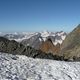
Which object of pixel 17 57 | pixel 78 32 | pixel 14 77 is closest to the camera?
pixel 14 77

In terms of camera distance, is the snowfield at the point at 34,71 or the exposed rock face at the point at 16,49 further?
the exposed rock face at the point at 16,49

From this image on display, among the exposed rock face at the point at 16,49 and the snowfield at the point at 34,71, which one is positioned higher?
the exposed rock face at the point at 16,49

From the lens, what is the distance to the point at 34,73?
17.6 m

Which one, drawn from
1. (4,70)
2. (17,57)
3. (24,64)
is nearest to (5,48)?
(17,57)

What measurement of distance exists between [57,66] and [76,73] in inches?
102

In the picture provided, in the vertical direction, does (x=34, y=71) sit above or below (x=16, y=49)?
below

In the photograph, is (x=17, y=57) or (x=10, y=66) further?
(x=17, y=57)

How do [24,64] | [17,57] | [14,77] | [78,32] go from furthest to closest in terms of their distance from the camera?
[78,32] < [17,57] < [24,64] < [14,77]

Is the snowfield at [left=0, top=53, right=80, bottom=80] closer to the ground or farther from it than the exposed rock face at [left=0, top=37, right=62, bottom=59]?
closer to the ground

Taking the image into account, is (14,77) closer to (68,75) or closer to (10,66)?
(10,66)

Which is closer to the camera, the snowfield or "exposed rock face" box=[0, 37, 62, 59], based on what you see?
the snowfield

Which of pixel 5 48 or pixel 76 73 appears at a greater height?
pixel 5 48

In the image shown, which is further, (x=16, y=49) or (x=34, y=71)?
(x=16, y=49)

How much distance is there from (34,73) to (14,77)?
252 cm
